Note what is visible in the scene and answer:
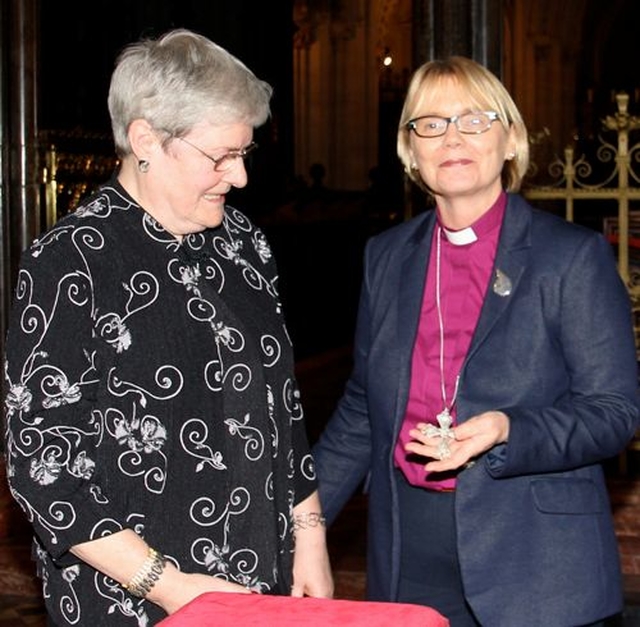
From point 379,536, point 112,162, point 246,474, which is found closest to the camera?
point 246,474

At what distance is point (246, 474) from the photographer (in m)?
2.51

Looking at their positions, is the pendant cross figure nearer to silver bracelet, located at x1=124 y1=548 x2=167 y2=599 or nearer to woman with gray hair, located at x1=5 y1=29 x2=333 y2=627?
woman with gray hair, located at x1=5 y1=29 x2=333 y2=627

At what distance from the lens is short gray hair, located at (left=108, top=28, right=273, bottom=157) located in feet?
7.93

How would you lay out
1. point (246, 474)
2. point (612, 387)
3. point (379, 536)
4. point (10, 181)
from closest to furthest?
1. point (246, 474)
2. point (612, 387)
3. point (379, 536)
4. point (10, 181)

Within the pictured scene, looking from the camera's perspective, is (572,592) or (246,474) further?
(572,592)

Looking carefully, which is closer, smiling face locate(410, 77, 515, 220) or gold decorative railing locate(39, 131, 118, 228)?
smiling face locate(410, 77, 515, 220)

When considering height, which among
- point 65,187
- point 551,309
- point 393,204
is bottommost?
point 393,204

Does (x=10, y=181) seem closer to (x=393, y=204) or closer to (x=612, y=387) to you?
(x=612, y=387)

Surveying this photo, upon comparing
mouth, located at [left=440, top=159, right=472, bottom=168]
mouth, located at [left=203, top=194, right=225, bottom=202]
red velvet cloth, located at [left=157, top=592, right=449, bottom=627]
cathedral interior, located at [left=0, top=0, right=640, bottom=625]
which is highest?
mouth, located at [left=440, top=159, right=472, bottom=168]

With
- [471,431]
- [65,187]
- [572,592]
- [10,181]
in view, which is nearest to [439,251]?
[471,431]

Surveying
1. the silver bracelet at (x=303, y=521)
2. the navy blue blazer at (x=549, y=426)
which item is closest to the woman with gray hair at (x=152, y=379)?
the silver bracelet at (x=303, y=521)

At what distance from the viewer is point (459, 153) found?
2.81 meters

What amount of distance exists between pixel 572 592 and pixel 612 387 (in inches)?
14.7

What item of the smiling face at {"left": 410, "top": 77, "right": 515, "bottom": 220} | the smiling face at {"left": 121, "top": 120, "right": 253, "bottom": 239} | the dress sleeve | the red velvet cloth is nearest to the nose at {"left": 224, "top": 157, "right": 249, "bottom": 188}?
the smiling face at {"left": 121, "top": 120, "right": 253, "bottom": 239}
